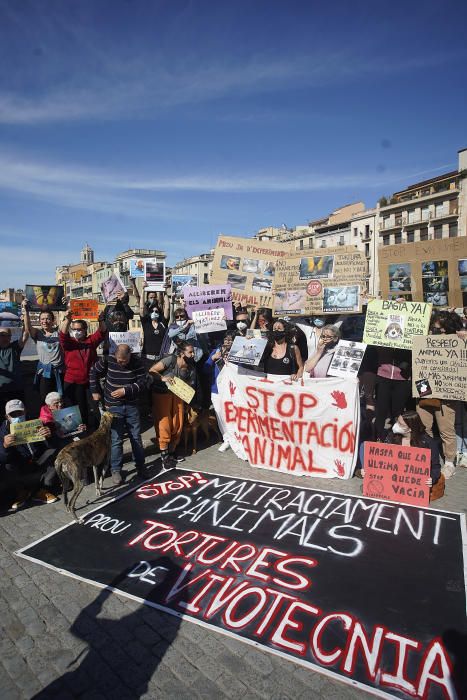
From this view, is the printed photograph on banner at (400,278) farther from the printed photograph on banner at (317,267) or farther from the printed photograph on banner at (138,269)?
the printed photograph on banner at (138,269)

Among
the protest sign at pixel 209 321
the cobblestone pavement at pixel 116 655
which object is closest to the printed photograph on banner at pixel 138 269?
the protest sign at pixel 209 321

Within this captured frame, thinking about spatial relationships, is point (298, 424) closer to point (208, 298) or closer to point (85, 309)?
point (208, 298)

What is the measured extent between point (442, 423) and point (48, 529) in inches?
207

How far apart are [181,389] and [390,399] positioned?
310 cm

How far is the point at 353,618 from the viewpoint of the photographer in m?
3.32

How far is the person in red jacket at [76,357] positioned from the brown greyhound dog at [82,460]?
51.6 inches

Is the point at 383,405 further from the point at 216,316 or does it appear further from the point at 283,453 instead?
the point at 216,316

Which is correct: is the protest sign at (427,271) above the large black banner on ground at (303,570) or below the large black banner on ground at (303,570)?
above

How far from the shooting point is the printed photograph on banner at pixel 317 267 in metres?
7.70

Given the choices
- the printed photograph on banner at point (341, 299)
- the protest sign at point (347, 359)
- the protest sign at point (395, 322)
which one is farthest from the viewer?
the printed photograph on banner at point (341, 299)

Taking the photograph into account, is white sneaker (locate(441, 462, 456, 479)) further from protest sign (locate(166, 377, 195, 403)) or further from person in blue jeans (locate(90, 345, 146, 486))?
person in blue jeans (locate(90, 345, 146, 486))

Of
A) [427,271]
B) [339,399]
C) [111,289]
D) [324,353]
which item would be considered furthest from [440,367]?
[111,289]

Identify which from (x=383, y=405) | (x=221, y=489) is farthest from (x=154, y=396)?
(x=383, y=405)

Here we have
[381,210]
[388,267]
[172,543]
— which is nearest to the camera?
[172,543]
